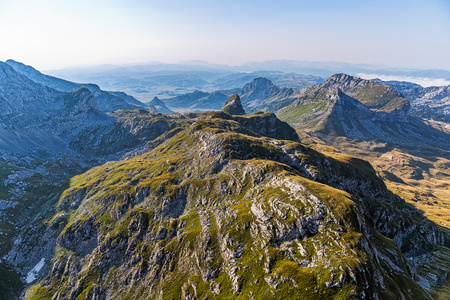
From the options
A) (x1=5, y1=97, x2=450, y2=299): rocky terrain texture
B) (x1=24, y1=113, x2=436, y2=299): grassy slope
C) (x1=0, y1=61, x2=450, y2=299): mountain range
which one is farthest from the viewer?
(x1=0, y1=61, x2=450, y2=299): mountain range

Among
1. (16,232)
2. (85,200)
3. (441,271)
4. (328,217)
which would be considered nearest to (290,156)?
(328,217)

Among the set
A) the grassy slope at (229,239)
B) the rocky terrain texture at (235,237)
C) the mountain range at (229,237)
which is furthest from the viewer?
the mountain range at (229,237)

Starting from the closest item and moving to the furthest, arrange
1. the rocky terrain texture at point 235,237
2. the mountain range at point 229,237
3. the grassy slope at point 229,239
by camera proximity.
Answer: the grassy slope at point 229,239
the rocky terrain texture at point 235,237
the mountain range at point 229,237

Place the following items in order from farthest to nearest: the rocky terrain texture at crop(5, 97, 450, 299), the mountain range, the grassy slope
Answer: the mountain range
the rocky terrain texture at crop(5, 97, 450, 299)
the grassy slope

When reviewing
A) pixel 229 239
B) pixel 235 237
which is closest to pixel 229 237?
pixel 229 239

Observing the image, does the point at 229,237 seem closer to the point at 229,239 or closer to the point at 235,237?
the point at 229,239

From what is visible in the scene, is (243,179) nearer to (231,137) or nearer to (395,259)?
(231,137)

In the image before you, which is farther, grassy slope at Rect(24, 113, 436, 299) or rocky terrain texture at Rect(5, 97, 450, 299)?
rocky terrain texture at Rect(5, 97, 450, 299)

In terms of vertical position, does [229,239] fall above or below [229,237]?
below

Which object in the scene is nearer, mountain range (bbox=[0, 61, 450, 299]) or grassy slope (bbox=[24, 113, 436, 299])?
grassy slope (bbox=[24, 113, 436, 299])

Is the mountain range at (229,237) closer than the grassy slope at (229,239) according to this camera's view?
No
